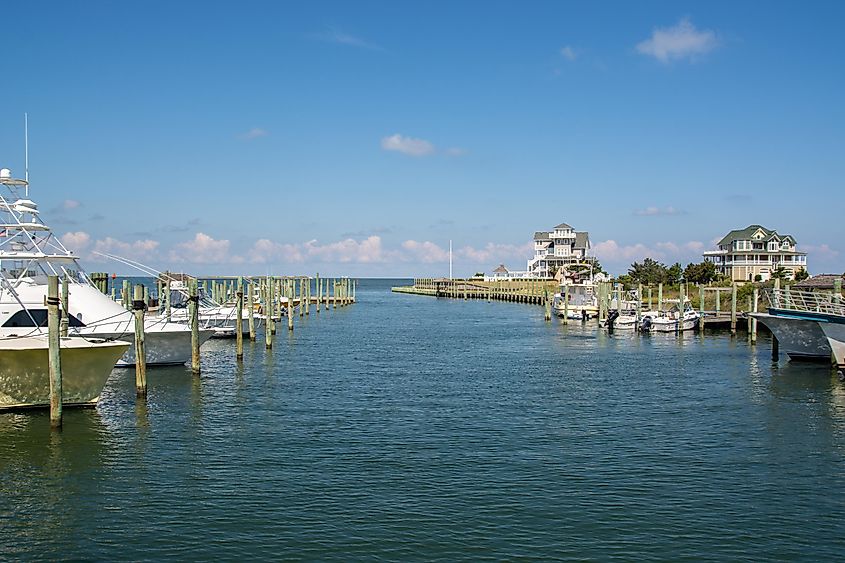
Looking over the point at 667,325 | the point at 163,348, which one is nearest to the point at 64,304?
the point at 163,348

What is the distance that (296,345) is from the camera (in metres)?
55.3

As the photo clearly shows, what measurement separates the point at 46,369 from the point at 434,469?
46.7 ft

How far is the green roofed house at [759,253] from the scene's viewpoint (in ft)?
379

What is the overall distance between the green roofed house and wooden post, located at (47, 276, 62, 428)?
106 meters

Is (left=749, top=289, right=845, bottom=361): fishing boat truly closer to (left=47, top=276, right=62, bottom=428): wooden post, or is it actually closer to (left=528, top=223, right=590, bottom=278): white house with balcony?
(left=47, top=276, right=62, bottom=428): wooden post

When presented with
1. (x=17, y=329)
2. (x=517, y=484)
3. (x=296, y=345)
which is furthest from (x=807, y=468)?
(x=296, y=345)

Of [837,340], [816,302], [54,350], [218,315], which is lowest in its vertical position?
[837,340]

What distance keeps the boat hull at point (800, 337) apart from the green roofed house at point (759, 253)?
75.5 m

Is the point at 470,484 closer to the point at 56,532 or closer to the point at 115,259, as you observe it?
the point at 56,532

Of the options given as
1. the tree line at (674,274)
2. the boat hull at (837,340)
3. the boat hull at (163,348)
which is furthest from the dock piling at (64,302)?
the tree line at (674,274)

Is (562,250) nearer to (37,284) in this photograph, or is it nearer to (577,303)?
(577,303)

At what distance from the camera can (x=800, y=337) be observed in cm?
4275

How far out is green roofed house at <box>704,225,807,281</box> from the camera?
115m

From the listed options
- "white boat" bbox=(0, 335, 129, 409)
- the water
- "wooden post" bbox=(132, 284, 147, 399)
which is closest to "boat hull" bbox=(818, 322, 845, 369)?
the water
